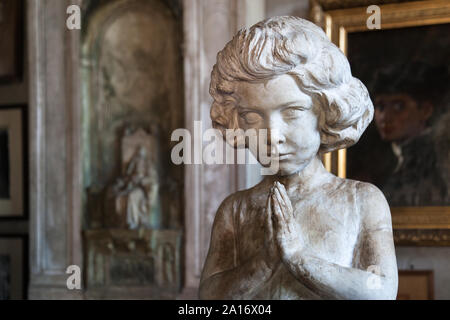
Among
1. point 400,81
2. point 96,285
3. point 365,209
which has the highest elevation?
point 400,81

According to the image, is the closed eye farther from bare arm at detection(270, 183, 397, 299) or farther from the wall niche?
the wall niche

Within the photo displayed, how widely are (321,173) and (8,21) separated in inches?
204

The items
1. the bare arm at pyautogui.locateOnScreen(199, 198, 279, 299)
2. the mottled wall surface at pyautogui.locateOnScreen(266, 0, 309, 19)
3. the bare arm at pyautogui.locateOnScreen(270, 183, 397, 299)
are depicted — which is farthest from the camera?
the mottled wall surface at pyautogui.locateOnScreen(266, 0, 309, 19)

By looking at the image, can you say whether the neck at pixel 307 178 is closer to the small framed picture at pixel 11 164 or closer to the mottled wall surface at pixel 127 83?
the mottled wall surface at pixel 127 83

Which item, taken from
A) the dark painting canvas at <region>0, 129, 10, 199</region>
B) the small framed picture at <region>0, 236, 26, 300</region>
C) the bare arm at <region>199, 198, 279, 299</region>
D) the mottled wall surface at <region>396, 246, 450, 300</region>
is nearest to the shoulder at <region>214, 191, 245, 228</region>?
the bare arm at <region>199, 198, 279, 299</region>

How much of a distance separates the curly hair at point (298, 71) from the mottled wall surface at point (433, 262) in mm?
3283

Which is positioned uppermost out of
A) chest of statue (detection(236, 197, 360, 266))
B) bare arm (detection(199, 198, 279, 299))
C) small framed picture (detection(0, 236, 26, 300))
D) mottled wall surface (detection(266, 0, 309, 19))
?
mottled wall surface (detection(266, 0, 309, 19))

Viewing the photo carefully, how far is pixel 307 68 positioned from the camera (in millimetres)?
1802

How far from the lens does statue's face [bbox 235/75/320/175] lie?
181 cm

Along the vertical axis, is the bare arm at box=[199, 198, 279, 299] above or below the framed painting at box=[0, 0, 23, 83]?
below

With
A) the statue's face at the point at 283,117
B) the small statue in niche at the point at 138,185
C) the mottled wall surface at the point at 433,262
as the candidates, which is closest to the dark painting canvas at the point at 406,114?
the mottled wall surface at the point at 433,262

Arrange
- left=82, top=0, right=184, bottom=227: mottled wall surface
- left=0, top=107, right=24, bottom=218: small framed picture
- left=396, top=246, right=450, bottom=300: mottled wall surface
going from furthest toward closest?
left=0, top=107, right=24, bottom=218: small framed picture, left=82, top=0, right=184, bottom=227: mottled wall surface, left=396, top=246, right=450, bottom=300: mottled wall surface
